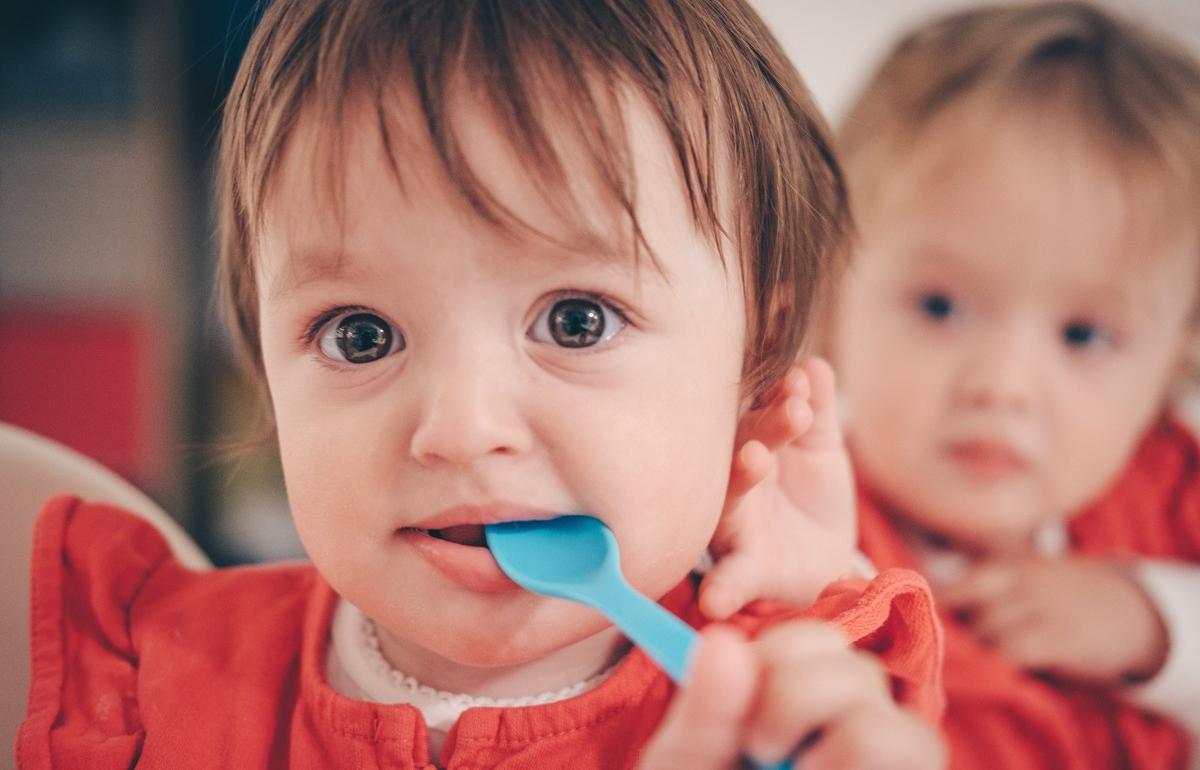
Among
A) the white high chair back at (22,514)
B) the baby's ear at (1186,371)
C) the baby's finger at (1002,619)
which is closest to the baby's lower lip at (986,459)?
the baby's finger at (1002,619)

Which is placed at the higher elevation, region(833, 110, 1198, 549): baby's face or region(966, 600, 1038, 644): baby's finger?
region(833, 110, 1198, 549): baby's face

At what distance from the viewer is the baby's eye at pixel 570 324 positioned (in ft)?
1.75

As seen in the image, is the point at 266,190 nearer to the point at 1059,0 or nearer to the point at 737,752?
the point at 737,752

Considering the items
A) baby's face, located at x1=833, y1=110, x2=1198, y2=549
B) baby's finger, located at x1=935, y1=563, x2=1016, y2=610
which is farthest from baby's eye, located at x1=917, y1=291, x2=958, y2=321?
baby's finger, located at x1=935, y1=563, x2=1016, y2=610

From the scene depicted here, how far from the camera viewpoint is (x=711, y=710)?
1.26 ft

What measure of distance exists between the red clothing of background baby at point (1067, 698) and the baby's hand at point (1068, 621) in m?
0.02

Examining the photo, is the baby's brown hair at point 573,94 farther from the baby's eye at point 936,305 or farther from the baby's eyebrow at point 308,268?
the baby's eye at point 936,305

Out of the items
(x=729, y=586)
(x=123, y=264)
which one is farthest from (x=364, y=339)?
(x=123, y=264)

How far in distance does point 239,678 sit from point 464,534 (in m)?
0.20

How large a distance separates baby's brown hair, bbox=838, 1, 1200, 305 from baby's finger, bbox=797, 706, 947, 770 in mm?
690

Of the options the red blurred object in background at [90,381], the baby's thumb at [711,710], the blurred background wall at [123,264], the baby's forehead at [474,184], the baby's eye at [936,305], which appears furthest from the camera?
the red blurred object in background at [90,381]

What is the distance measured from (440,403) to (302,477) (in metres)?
0.11

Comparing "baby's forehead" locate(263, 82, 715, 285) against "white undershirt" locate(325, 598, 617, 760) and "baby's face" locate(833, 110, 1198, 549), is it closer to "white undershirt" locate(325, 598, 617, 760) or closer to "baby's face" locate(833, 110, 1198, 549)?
"white undershirt" locate(325, 598, 617, 760)

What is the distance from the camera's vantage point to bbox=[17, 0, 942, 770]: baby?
504 millimetres
